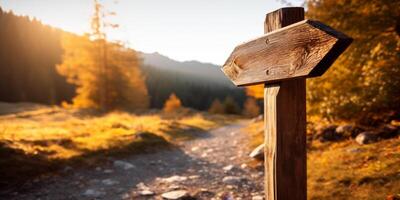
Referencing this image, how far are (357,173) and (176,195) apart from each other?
3076mm

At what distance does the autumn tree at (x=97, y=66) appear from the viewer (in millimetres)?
26297

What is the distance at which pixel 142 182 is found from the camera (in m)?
6.09

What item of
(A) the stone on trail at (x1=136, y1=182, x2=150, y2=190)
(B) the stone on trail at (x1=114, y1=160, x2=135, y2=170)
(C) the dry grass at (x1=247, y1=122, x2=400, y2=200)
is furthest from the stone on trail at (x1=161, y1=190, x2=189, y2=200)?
(B) the stone on trail at (x1=114, y1=160, x2=135, y2=170)

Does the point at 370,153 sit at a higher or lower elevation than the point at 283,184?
lower

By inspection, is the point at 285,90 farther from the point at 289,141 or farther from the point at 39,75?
the point at 39,75

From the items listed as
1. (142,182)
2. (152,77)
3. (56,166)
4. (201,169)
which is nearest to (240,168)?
(201,169)

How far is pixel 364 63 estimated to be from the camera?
7750 millimetres

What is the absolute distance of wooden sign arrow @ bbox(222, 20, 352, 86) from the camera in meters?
1.70

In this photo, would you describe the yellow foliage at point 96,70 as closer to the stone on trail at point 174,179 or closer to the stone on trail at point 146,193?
the stone on trail at point 174,179

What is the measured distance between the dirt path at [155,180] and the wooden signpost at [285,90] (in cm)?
286

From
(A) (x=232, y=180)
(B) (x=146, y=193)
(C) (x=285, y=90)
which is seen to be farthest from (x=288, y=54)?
(A) (x=232, y=180)

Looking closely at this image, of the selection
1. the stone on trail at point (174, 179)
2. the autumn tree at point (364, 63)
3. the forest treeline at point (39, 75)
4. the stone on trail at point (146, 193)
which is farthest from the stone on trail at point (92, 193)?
the forest treeline at point (39, 75)

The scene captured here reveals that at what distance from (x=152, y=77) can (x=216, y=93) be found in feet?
109

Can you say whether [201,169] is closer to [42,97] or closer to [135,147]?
[135,147]
